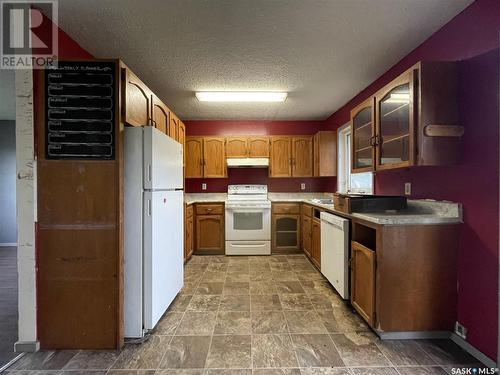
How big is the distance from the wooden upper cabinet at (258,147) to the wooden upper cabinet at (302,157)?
49cm

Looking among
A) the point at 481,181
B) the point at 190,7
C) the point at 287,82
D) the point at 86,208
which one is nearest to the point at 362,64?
the point at 287,82

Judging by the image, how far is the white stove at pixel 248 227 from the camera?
3.84 metres

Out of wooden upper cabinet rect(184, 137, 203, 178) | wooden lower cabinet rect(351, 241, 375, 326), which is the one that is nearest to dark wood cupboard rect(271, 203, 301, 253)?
wooden upper cabinet rect(184, 137, 203, 178)

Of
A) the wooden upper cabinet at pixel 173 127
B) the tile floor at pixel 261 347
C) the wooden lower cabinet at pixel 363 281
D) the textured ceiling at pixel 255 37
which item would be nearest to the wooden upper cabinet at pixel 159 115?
the wooden upper cabinet at pixel 173 127

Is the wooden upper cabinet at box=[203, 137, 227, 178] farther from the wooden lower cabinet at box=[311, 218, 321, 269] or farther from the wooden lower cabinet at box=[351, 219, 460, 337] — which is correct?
the wooden lower cabinet at box=[351, 219, 460, 337]

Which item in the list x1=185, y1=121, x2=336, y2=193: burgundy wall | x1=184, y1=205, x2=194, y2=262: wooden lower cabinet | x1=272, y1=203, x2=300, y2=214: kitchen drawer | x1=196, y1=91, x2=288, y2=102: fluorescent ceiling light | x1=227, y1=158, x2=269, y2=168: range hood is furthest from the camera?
x1=185, y1=121, x2=336, y2=193: burgundy wall

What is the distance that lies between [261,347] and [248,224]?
7.50 feet

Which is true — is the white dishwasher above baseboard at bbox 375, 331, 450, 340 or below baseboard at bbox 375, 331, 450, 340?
above

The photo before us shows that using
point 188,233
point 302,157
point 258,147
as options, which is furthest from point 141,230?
point 302,157

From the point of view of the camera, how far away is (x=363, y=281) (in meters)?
1.90

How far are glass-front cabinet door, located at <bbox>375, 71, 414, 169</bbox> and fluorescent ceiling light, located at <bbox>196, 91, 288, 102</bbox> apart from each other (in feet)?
4.44

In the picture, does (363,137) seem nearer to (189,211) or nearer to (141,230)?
(141,230)

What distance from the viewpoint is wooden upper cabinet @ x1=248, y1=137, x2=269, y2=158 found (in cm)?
414

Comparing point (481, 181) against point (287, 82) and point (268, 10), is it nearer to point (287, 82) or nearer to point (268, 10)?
point (268, 10)
